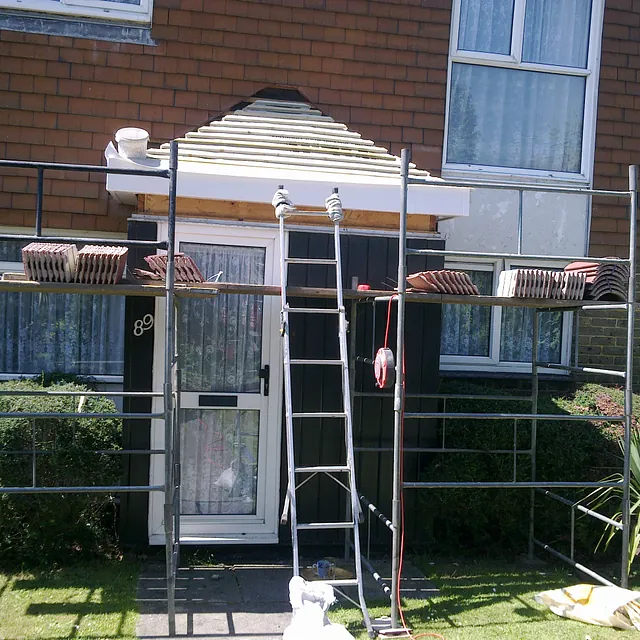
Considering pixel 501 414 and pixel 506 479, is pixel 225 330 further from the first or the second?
pixel 506 479

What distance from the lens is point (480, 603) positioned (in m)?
5.20

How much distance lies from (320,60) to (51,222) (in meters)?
2.85

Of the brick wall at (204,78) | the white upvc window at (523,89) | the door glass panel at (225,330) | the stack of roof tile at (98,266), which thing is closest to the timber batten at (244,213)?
the door glass panel at (225,330)

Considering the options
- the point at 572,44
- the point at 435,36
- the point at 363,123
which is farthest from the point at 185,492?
the point at 572,44

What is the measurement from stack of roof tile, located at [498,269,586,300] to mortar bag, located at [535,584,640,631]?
1990 mm

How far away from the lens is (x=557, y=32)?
7.59 meters

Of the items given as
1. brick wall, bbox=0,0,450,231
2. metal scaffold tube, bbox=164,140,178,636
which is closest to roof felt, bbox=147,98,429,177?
brick wall, bbox=0,0,450,231

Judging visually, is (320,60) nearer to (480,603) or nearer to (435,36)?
(435,36)

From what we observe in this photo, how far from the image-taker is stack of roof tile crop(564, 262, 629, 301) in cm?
522

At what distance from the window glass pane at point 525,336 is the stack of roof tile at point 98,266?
4253mm

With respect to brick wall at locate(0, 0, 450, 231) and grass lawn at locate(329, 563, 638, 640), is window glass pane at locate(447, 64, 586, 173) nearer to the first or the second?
brick wall at locate(0, 0, 450, 231)

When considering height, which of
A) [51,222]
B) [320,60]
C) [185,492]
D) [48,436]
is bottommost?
[185,492]

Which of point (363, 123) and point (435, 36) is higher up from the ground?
point (435, 36)

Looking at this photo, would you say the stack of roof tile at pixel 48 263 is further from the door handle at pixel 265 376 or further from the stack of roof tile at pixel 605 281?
the stack of roof tile at pixel 605 281
